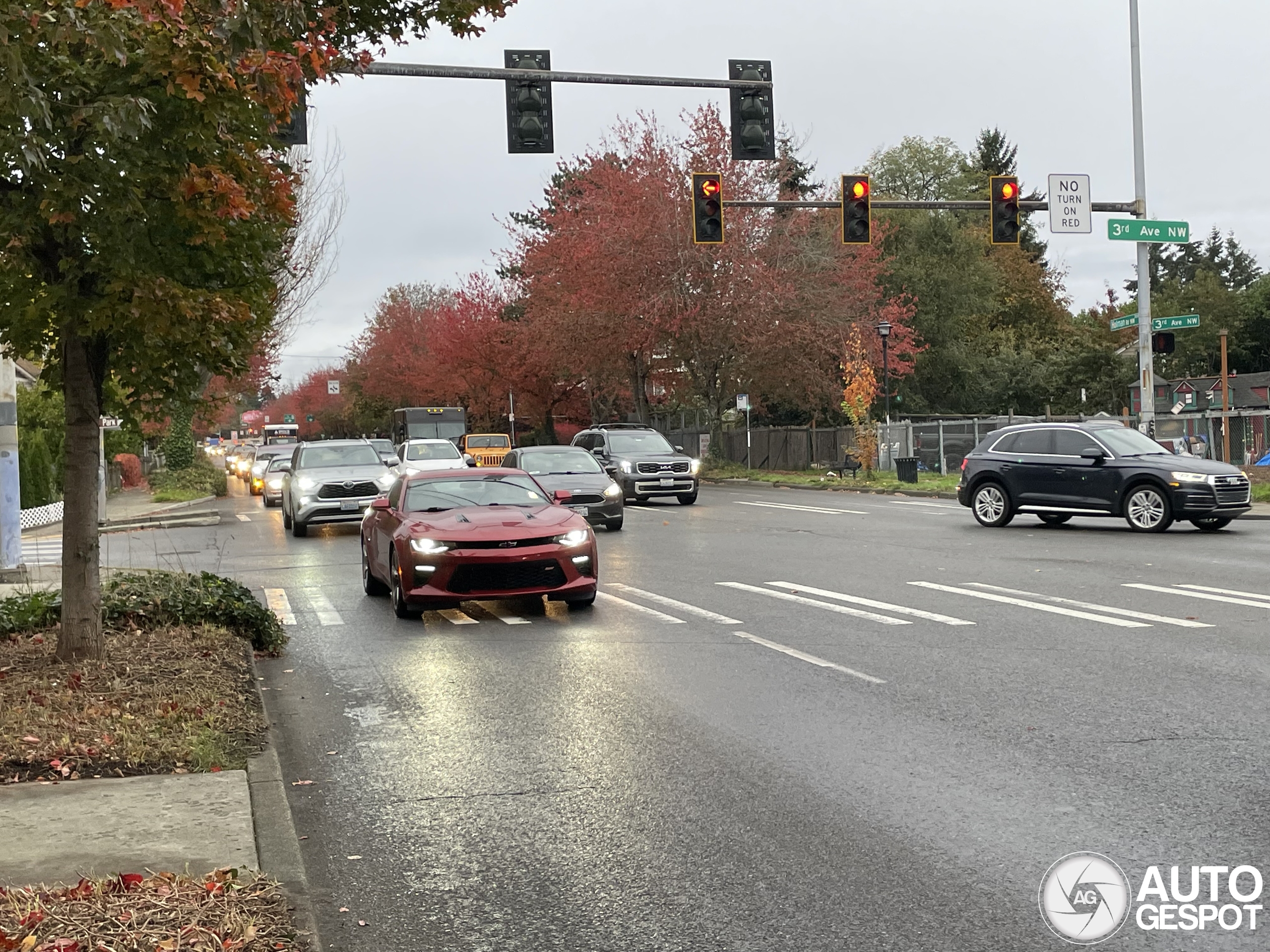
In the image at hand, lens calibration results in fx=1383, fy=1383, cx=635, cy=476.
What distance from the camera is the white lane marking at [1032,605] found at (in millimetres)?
11125

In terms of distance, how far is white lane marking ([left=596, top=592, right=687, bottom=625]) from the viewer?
1202cm

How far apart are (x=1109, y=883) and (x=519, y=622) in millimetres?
7739

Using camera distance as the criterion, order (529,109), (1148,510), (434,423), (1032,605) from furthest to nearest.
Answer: (434,423) → (1148,510) → (529,109) → (1032,605)

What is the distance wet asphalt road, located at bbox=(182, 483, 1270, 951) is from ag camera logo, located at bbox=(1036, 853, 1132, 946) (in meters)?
0.05

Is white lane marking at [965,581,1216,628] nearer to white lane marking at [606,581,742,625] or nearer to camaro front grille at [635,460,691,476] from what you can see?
white lane marking at [606,581,742,625]

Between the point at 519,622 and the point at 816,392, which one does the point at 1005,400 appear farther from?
the point at 519,622

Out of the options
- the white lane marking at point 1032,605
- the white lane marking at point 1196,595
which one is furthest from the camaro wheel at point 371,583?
the white lane marking at point 1196,595

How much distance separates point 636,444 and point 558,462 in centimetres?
747

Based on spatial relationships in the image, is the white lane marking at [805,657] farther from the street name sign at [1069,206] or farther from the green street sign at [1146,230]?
the green street sign at [1146,230]

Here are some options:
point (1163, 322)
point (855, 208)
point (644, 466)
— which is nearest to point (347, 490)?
point (644, 466)

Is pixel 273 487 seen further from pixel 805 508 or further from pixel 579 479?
pixel 579 479

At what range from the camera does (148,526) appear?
2895 centimetres

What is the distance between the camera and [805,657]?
992cm

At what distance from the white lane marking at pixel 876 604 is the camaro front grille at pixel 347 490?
423 inches
